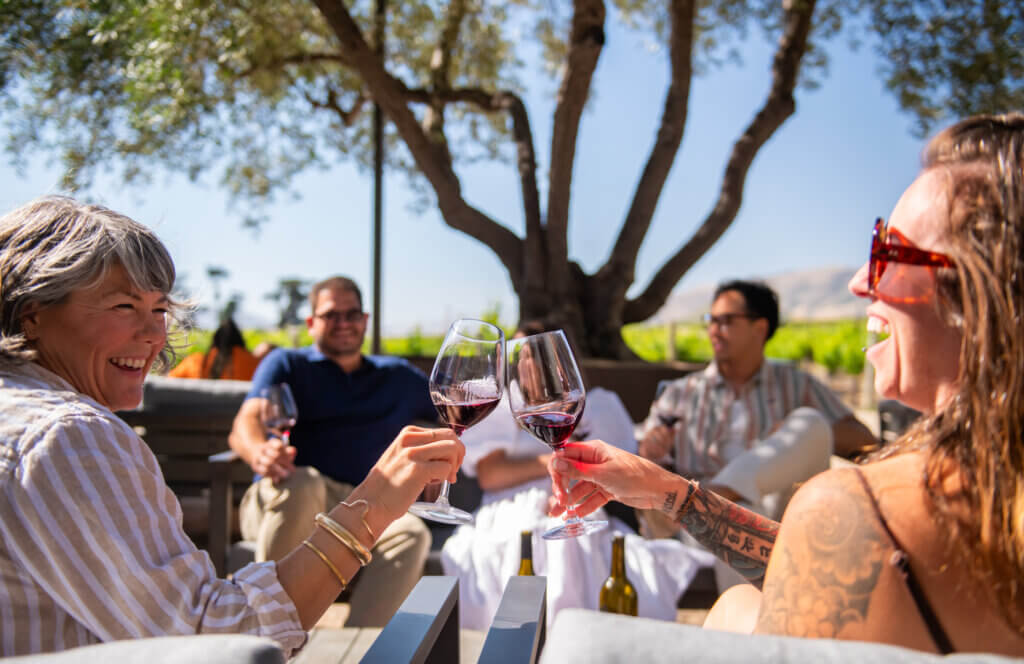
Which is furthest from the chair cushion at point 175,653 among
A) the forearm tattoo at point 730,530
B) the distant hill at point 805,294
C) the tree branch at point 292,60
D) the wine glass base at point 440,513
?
the distant hill at point 805,294

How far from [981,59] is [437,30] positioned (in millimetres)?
5785

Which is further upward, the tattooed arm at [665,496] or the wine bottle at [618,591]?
the tattooed arm at [665,496]

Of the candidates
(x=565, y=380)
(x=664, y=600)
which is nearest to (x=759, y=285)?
(x=664, y=600)

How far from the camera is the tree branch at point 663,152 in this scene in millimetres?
6996

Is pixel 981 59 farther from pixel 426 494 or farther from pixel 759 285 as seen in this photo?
pixel 426 494

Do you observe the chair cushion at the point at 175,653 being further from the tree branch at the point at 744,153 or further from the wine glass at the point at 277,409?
the tree branch at the point at 744,153

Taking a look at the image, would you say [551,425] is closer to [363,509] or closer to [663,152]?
[363,509]

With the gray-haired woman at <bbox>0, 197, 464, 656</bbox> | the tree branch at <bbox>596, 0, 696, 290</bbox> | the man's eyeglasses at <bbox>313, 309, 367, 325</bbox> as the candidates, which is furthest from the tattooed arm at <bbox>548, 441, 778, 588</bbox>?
the tree branch at <bbox>596, 0, 696, 290</bbox>

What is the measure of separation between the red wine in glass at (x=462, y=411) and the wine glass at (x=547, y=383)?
72 millimetres

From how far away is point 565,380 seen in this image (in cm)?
154

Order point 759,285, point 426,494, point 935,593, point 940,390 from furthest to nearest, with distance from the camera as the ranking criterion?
point 759,285 → point 426,494 → point 940,390 → point 935,593

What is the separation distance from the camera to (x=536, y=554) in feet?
9.63

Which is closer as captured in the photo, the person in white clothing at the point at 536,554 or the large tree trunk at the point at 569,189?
the person in white clothing at the point at 536,554

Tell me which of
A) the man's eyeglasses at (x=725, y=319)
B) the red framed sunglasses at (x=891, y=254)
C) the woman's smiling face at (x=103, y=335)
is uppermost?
the red framed sunglasses at (x=891, y=254)
